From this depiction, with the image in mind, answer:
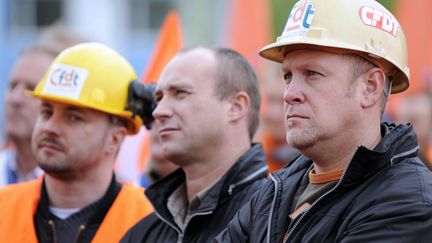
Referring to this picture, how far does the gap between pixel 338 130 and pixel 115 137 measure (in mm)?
2246

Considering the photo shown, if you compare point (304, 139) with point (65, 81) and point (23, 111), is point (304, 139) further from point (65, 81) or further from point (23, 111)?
point (23, 111)

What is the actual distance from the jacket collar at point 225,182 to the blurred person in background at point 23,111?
194 cm

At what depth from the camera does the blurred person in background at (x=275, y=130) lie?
7.74 metres

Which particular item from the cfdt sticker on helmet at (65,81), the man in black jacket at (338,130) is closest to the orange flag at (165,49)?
the cfdt sticker on helmet at (65,81)

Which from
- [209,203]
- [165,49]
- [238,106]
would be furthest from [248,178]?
[165,49]

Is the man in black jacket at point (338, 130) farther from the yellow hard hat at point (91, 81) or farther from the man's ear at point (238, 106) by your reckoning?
the yellow hard hat at point (91, 81)

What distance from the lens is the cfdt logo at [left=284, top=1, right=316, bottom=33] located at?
3848 mm

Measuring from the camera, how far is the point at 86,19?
28.8m

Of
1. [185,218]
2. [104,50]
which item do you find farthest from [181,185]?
[104,50]

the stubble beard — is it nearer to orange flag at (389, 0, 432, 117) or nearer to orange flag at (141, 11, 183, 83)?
orange flag at (141, 11, 183, 83)

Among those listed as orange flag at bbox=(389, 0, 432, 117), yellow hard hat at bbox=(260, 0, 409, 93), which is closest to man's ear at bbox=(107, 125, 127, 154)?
yellow hard hat at bbox=(260, 0, 409, 93)

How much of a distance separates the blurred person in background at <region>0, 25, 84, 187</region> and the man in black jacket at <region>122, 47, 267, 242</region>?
1779 mm

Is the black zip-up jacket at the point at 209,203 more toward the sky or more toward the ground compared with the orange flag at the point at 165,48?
more toward the ground

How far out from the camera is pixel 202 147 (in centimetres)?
501
